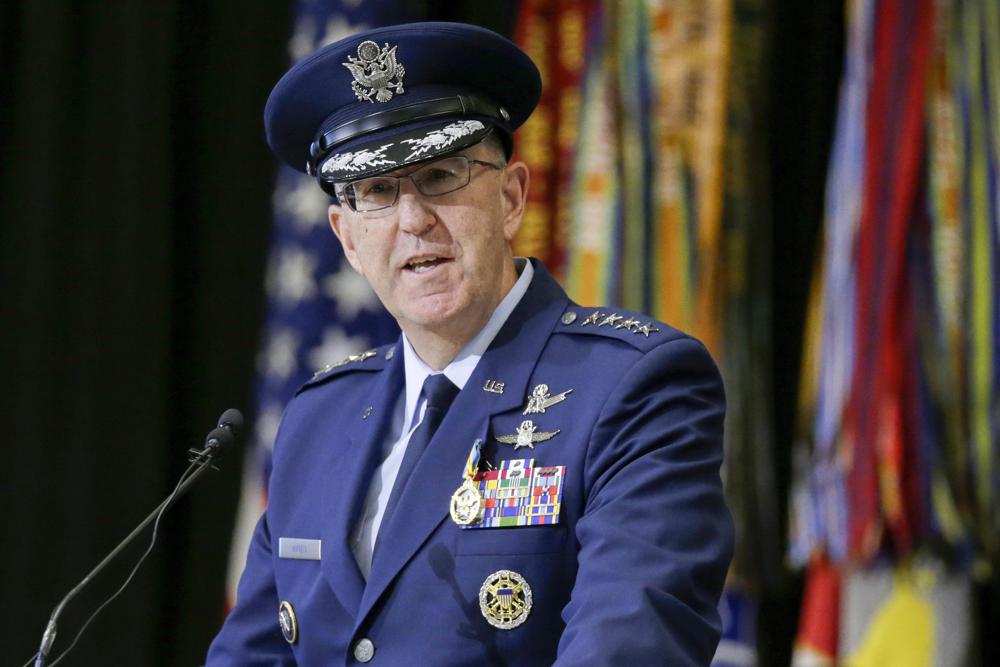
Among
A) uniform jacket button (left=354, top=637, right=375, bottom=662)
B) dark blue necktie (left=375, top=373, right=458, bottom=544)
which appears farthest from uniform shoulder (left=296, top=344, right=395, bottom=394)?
uniform jacket button (left=354, top=637, right=375, bottom=662)

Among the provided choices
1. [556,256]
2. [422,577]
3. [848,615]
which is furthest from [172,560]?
[422,577]

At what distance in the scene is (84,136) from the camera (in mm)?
3469

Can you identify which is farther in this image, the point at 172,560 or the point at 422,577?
the point at 172,560

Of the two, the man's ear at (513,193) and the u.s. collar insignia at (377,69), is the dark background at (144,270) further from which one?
the u.s. collar insignia at (377,69)

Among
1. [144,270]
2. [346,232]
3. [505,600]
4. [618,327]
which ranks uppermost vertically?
[144,270]

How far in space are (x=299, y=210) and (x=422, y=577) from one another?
1970 mm

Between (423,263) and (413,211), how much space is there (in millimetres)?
73

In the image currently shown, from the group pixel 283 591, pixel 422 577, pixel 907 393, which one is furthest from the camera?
pixel 907 393

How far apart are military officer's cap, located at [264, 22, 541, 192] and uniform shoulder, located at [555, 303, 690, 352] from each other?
11.2 inches

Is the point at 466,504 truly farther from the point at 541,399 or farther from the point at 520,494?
the point at 541,399

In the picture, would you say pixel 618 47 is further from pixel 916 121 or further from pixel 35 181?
pixel 35 181

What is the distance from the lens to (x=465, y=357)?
174 centimetres

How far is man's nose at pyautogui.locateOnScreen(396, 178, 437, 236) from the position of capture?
5.47 feet

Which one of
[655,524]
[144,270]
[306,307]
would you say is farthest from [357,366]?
[144,270]
